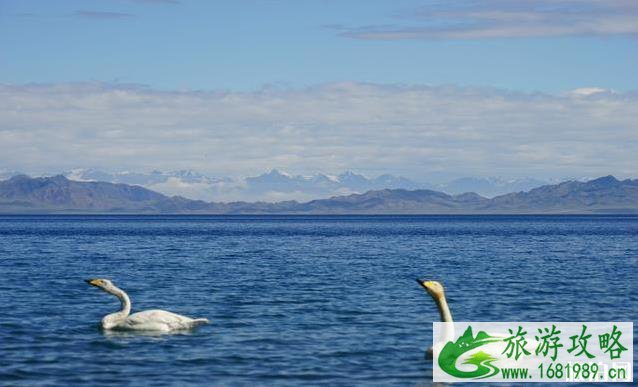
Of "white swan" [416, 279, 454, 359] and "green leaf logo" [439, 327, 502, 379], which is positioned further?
"white swan" [416, 279, 454, 359]

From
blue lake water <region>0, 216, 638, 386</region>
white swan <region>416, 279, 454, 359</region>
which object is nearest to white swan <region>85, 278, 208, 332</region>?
blue lake water <region>0, 216, 638, 386</region>

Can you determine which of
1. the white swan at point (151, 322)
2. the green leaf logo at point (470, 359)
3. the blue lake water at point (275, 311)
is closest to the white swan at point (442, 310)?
the green leaf logo at point (470, 359)

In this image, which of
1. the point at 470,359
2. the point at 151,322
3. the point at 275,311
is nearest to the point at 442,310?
the point at 470,359

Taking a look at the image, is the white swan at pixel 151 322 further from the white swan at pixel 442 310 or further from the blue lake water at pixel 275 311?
the white swan at pixel 442 310

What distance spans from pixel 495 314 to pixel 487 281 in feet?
55.0

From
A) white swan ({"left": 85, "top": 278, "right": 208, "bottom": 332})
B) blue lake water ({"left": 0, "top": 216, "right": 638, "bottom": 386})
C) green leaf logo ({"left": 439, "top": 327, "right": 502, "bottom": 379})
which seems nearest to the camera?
green leaf logo ({"left": 439, "top": 327, "right": 502, "bottom": 379})

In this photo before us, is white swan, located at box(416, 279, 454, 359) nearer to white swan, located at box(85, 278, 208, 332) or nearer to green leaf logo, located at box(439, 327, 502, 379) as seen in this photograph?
green leaf logo, located at box(439, 327, 502, 379)

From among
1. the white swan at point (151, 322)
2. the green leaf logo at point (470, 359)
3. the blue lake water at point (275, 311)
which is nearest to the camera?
the green leaf logo at point (470, 359)

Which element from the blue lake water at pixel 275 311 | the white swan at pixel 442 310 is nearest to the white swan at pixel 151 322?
the blue lake water at pixel 275 311

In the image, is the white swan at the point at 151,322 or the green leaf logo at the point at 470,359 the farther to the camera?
the white swan at the point at 151,322

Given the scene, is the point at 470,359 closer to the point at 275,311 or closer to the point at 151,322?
the point at 151,322

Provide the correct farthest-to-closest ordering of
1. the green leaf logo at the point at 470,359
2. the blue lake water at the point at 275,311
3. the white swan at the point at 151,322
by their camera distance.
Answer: the white swan at the point at 151,322 < the blue lake water at the point at 275,311 < the green leaf logo at the point at 470,359

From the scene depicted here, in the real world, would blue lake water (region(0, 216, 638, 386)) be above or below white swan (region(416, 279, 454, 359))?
below

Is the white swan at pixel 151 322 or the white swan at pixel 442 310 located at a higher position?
the white swan at pixel 442 310
